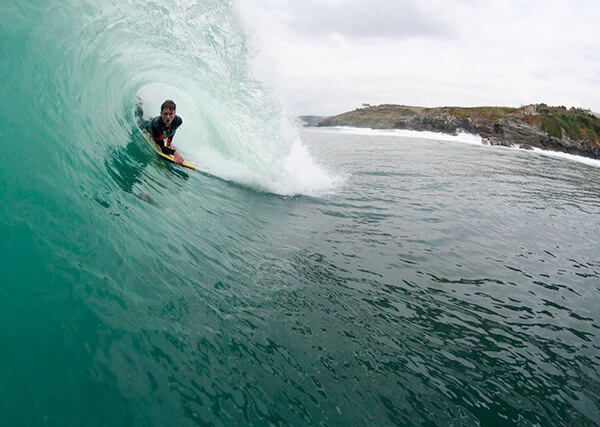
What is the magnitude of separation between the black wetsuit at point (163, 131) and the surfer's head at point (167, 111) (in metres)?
0.22

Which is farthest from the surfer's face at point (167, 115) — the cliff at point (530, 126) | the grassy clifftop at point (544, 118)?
the grassy clifftop at point (544, 118)

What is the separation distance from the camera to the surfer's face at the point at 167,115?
746 cm

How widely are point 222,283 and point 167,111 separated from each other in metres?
5.46

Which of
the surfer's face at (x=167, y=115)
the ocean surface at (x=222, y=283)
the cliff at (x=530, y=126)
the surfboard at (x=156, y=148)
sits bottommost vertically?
the ocean surface at (x=222, y=283)

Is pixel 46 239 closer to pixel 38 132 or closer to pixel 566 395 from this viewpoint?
pixel 38 132

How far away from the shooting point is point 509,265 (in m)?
5.79

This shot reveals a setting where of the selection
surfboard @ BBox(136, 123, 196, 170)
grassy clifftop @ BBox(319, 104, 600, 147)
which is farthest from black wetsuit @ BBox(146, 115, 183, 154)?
grassy clifftop @ BBox(319, 104, 600, 147)

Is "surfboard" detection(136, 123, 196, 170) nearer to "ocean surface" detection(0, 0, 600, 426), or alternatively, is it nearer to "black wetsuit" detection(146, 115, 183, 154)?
"black wetsuit" detection(146, 115, 183, 154)

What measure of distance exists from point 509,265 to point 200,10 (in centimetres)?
874

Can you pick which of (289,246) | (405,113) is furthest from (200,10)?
(405,113)

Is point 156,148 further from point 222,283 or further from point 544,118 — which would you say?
point 544,118

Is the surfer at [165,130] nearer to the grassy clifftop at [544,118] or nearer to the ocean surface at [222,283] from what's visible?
the ocean surface at [222,283]

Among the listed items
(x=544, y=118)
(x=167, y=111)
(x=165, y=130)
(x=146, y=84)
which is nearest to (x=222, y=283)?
(x=167, y=111)

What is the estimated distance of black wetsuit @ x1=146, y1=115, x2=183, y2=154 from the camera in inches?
319
